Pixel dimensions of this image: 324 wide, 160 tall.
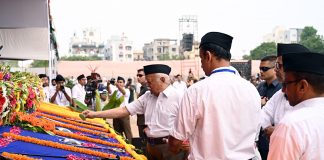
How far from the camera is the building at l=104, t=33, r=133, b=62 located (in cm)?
8975

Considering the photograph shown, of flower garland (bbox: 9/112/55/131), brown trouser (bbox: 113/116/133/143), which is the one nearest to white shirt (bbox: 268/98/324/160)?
flower garland (bbox: 9/112/55/131)

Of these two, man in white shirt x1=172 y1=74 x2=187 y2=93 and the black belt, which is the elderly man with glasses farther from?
the black belt

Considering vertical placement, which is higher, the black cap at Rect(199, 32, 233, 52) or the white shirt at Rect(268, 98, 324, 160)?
the black cap at Rect(199, 32, 233, 52)

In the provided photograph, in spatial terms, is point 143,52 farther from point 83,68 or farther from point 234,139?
point 234,139

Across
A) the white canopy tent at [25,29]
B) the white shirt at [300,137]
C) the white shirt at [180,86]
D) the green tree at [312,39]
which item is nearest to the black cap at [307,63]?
the white shirt at [300,137]

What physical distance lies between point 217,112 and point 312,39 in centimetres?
6104

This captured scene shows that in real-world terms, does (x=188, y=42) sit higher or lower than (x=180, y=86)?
higher

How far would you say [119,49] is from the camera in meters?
91.1

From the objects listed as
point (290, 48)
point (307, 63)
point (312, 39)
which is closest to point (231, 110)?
point (307, 63)

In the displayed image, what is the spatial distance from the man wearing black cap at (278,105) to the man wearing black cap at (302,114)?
169 cm

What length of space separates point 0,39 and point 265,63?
9.92 m

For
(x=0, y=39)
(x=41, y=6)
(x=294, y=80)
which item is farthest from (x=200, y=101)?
(x=0, y=39)

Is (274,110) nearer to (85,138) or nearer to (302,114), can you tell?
(85,138)

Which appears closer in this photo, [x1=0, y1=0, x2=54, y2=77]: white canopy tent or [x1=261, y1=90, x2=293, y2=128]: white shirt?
[x1=261, y1=90, x2=293, y2=128]: white shirt
